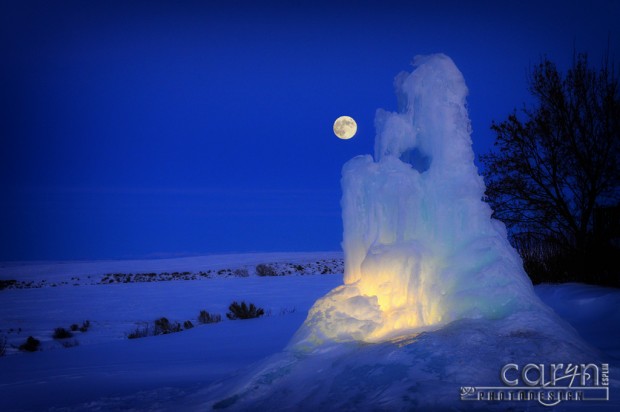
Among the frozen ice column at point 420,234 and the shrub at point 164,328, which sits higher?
the frozen ice column at point 420,234

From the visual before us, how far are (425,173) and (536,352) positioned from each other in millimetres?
2614

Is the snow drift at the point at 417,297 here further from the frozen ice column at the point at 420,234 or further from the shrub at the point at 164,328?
the shrub at the point at 164,328

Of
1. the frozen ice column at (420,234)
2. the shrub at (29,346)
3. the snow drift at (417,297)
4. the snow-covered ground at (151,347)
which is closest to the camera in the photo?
the snow drift at (417,297)

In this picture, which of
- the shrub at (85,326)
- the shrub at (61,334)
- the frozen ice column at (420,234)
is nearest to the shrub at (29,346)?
the shrub at (61,334)

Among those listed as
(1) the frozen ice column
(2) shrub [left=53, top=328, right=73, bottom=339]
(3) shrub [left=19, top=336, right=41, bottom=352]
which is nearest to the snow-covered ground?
(2) shrub [left=53, top=328, right=73, bottom=339]

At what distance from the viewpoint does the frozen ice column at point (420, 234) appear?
4863 millimetres

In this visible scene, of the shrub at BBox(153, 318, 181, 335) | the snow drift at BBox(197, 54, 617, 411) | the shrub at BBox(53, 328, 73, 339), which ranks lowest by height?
the shrub at BBox(153, 318, 181, 335)

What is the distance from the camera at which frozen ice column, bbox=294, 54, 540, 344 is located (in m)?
4.86

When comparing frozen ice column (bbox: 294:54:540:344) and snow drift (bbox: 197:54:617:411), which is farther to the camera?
frozen ice column (bbox: 294:54:540:344)

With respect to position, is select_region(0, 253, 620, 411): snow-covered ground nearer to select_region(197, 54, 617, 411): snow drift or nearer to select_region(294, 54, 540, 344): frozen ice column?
select_region(197, 54, 617, 411): snow drift

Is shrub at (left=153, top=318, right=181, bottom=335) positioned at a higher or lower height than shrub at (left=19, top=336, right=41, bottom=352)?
lower

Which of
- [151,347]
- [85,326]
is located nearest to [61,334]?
[85,326]

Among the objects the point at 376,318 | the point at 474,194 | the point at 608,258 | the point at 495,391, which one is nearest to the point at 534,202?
the point at 608,258

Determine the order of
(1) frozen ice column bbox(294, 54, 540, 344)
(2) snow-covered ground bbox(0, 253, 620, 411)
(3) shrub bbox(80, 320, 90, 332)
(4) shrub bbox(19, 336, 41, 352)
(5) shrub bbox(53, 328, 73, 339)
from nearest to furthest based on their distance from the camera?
(2) snow-covered ground bbox(0, 253, 620, 411)
(1) frozen ice column bbox(294, 54, 540, 344)
(4) shrub bbox(19, 336, 41, 352)
(5) shrub bbox(53, 328, 73, 339)
(3) shrub bbox(80, 320, 90, 332)
